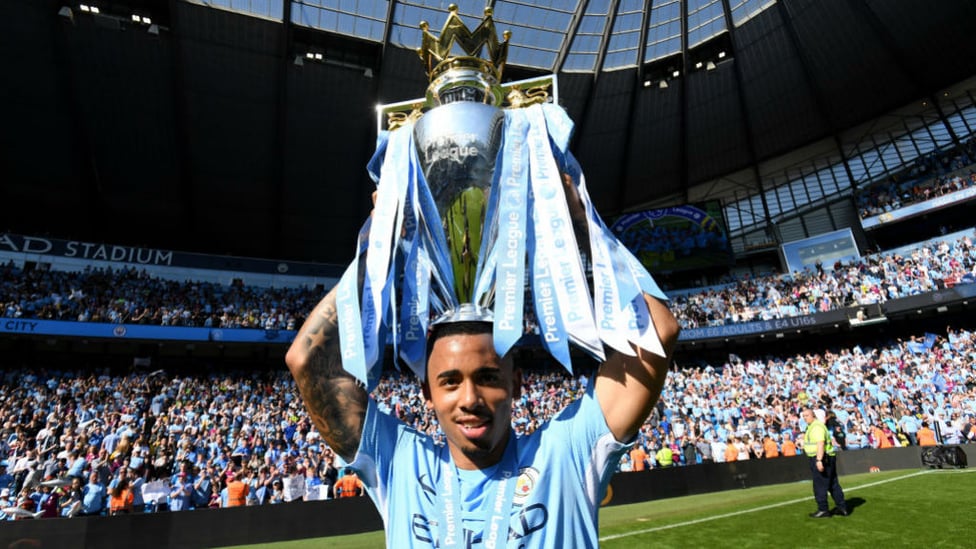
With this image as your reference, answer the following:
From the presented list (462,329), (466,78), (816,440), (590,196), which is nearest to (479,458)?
(462,329)

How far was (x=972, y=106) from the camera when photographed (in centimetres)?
2942

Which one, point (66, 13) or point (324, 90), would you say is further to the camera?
point (324, 90)

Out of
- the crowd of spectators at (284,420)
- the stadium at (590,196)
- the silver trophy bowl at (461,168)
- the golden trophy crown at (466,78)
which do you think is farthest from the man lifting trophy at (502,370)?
the stadium at (590,196)

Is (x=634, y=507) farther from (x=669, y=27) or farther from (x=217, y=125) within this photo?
(x=217, y=125)

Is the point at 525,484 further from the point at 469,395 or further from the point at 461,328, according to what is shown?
the point at 461,328

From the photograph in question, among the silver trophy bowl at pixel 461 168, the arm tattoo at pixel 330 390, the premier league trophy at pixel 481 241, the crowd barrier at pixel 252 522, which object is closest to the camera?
the arm tattoo at pixel 330 390

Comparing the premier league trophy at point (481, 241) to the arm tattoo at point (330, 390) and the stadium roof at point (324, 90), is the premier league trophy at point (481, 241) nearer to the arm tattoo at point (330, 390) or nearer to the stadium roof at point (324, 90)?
the arm tattoo at point (330, 390)

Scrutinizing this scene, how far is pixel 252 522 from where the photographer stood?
33.2 feet

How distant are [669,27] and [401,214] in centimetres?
2632

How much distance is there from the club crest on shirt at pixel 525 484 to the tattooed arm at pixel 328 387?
1.95ft

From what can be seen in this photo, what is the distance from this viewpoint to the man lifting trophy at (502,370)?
1.84 metres

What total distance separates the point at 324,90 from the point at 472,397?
2558cm

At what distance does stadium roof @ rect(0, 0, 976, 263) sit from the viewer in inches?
875

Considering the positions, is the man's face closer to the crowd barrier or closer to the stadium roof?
the crowd barrier
